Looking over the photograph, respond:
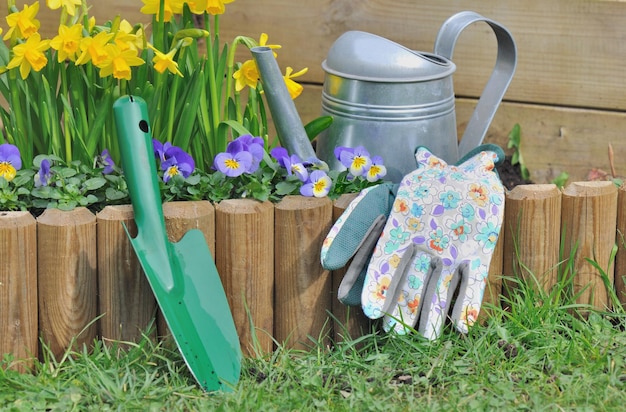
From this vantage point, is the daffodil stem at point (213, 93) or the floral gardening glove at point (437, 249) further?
the daffodil stem at point (213, 93)

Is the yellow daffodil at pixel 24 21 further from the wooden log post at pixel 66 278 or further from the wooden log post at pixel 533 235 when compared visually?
the wooden log post at pixel 533 235

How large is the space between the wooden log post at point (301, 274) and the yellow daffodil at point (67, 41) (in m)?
0.45

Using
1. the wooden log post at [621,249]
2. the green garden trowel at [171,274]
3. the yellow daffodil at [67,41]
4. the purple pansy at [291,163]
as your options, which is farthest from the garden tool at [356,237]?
the yellow daffodil at [67,41]

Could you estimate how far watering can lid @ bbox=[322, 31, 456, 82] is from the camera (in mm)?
1852

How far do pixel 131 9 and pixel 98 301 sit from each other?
3.40 feet

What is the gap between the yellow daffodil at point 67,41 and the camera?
5.56 feet

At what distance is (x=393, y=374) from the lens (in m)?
1.66

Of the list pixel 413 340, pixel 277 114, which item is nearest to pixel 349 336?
pixel 413 340

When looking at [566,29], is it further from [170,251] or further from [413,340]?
[170,251]

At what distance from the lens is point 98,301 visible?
1.72 m

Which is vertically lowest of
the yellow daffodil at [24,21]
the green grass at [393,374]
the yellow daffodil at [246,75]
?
the green grass at [393,374]

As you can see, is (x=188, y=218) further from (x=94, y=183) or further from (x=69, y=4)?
(x=69, y=4)

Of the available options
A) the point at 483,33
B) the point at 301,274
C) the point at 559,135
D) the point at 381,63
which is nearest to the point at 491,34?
the point at 483,33

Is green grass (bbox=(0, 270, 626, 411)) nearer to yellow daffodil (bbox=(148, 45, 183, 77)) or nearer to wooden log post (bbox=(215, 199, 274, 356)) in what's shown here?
wooden log post (bbox=(215, 199, 274, 356))
